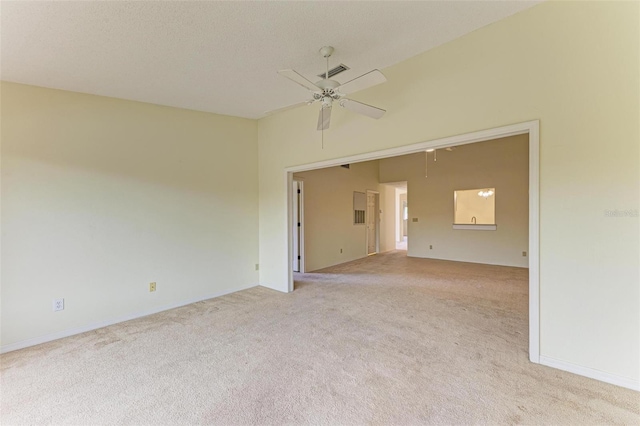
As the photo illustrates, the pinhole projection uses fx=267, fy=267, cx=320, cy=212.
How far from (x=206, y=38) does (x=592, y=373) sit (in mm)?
4198

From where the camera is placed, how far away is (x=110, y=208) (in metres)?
3.27

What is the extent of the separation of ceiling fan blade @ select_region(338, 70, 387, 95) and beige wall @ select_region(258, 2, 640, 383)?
0.94 metres

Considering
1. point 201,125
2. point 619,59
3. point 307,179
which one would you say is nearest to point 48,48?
point 201,125

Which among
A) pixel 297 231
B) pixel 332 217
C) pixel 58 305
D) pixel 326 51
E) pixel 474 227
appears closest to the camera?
pixel 326 51

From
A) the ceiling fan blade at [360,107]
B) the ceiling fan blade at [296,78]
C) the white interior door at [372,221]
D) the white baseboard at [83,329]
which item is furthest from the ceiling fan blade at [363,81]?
the white interior door at [372,221]

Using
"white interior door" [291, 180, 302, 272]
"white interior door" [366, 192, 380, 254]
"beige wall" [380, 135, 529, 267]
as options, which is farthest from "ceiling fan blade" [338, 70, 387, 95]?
"white interior door" [366, 192, 380, 254]

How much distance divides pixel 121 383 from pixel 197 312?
1475 mm

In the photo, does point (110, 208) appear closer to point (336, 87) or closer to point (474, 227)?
point (336, 87)

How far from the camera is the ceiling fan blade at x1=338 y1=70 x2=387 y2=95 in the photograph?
2186mm

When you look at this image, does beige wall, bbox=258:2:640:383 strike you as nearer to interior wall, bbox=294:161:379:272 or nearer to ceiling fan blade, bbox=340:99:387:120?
ceiling fan blade, bbox=340:99:387:120

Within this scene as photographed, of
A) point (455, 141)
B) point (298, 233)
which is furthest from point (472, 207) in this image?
point (455, 141)

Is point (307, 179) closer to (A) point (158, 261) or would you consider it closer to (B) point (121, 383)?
(A) point (158, 261)

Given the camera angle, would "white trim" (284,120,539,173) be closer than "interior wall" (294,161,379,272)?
Yes

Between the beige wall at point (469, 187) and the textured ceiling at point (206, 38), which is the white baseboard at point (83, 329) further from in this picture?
the beige wall at point (469, 187)
